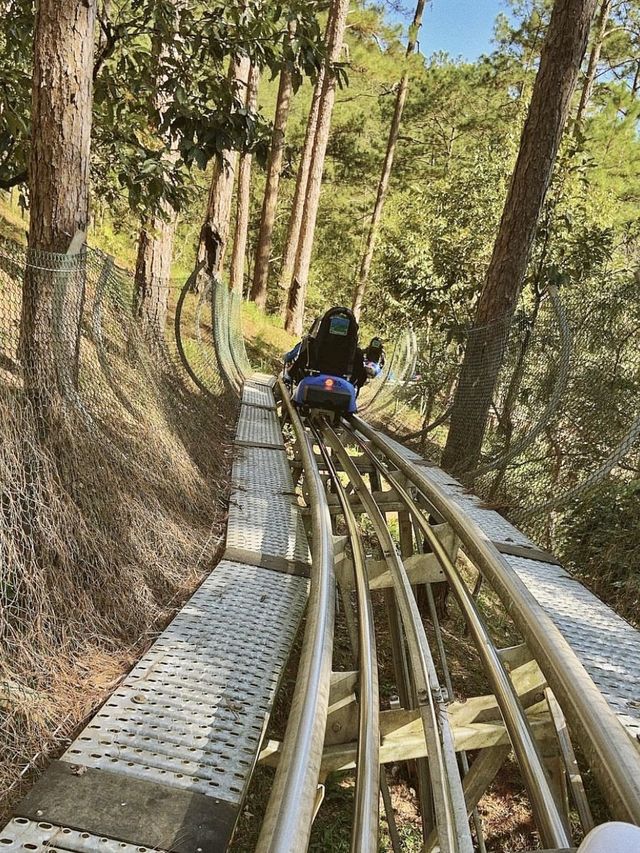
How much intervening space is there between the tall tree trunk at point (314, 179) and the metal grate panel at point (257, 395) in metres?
7.79

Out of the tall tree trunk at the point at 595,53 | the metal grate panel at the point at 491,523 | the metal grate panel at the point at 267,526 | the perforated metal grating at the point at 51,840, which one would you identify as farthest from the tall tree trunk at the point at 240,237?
the perforated metal grating at the point at 51,840

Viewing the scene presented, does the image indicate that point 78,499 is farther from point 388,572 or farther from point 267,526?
point 388,572

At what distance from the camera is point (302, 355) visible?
7270mm

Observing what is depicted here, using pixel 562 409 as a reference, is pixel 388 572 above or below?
below

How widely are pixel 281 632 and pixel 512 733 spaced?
3.17ft

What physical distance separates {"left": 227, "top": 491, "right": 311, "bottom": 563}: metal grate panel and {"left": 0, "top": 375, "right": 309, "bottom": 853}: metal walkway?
0.18 m

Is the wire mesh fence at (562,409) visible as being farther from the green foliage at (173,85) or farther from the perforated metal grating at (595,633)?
the green foliage at (173,85)

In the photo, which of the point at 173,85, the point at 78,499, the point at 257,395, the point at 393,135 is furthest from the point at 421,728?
the point at 393,135

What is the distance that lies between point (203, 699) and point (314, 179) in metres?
15.7

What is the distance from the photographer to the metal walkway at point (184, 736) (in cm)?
158

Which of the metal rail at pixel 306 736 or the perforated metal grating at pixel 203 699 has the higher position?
the metal rail at pixel 306 736

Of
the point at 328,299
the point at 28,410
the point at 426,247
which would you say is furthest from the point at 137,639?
the point at 328,299

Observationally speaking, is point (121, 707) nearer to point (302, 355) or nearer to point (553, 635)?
point (553, 635)

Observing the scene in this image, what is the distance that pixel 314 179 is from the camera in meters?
16.2
